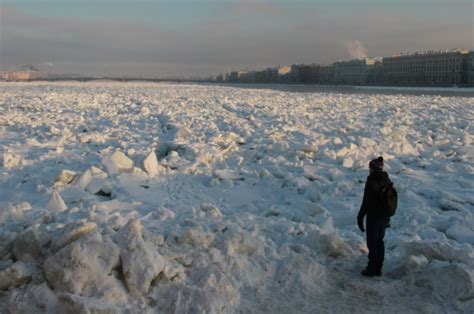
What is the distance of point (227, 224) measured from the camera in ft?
19.7

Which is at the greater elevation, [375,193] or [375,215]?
[375,193]

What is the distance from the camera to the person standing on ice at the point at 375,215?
186 inches

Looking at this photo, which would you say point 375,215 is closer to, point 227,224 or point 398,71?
point 227,224

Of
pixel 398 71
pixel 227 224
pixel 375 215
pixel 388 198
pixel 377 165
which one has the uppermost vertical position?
pixel 398 71

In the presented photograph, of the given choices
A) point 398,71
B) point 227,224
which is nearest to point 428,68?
point 398,71

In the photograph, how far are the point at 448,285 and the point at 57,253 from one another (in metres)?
3.56

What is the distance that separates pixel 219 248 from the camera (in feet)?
16.6

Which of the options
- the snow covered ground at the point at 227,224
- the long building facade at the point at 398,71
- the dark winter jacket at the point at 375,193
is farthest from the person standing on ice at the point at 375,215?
the long building facade at the point at 398,71

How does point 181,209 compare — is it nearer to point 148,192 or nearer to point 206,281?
point 148,192

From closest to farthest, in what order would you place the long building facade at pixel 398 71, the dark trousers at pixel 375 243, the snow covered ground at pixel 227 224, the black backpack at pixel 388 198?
the snow covered ground at pixel 227 224, the black backpack at pixel 388 198, the dark trousers at pixel 375 243, the long building facade at pixel 398 71

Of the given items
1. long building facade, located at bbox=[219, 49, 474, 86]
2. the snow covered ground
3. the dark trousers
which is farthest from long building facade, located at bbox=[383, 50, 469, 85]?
the dark trousers

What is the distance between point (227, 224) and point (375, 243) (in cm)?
186

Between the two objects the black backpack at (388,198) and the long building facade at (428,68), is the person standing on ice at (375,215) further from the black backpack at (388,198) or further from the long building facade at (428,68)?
the long building facade at (428,68)

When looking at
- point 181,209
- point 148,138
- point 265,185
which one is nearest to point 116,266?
point 181,209
